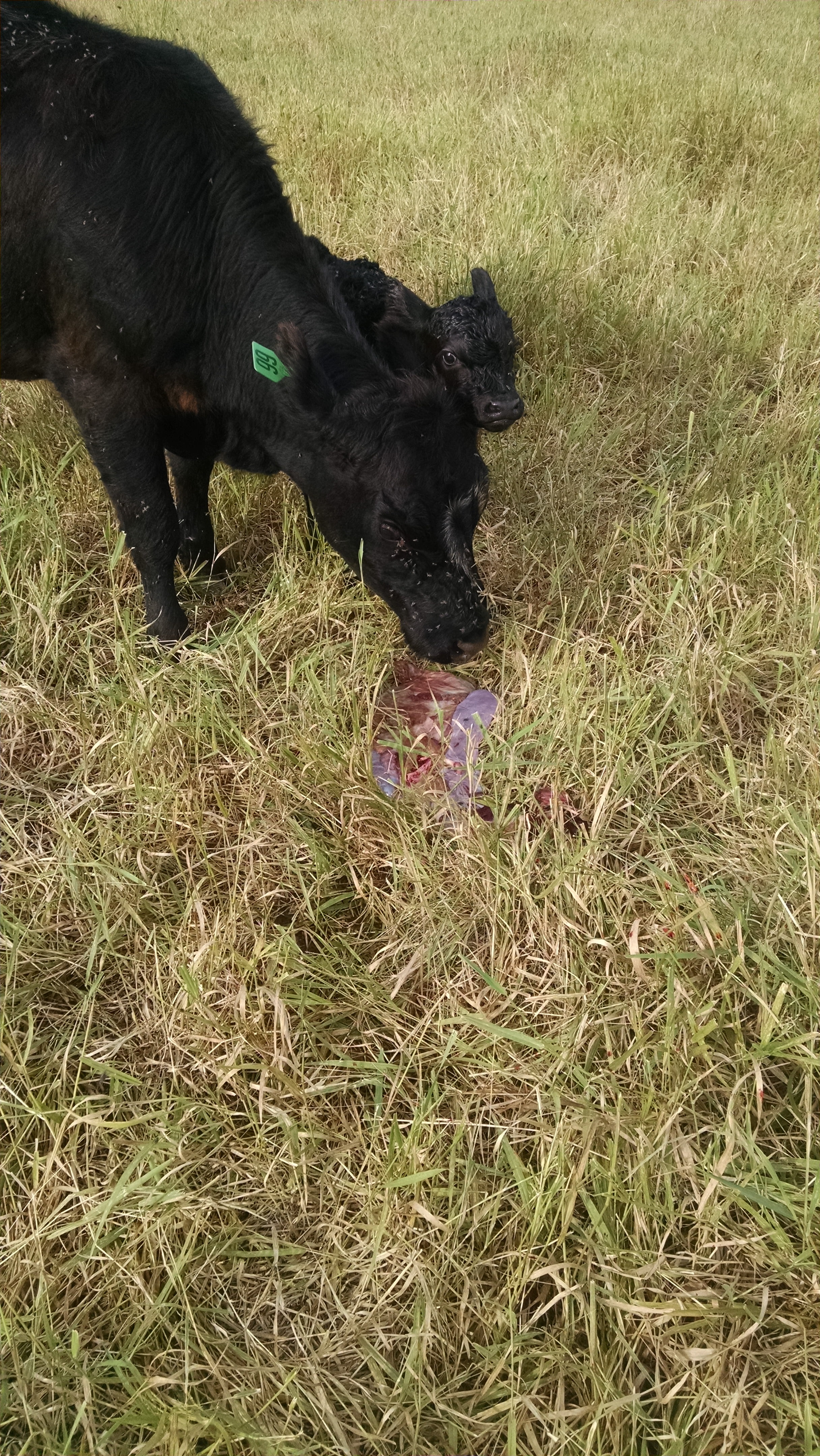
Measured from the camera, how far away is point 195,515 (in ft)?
12.0

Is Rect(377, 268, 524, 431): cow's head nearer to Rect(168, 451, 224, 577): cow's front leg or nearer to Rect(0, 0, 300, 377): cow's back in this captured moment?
Rect(0, 0, 300, 377): cow's back

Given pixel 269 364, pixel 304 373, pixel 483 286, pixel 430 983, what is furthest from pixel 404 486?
pixel 430 983

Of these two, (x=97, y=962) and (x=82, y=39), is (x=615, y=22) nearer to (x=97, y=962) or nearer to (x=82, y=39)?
(x=82, y=39)

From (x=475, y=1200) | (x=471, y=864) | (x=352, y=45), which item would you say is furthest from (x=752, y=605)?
(x=352, y=45)

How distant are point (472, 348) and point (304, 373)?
2.18 ft

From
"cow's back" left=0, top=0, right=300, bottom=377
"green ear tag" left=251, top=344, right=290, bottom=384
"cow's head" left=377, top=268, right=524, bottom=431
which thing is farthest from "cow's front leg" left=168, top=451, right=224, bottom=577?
"cow's head" left=377, top=268, right=524, bottom=431

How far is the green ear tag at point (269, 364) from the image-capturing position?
2727mm

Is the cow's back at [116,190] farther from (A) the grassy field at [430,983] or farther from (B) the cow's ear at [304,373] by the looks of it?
(A) the grassy field at [430,983]

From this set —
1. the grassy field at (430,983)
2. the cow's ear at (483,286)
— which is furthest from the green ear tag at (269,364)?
the cow's ear at (483,286)

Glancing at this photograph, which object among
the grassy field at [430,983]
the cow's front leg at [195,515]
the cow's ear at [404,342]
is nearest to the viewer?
the grassy field at [430,983]

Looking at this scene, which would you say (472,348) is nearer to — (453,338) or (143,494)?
(453,338)

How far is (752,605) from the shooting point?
3.08 m

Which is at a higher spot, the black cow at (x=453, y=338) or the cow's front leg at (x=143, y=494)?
the black cow at (x=453, y=338)

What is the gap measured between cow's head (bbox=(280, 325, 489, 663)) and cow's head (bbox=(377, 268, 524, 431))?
0.09m
